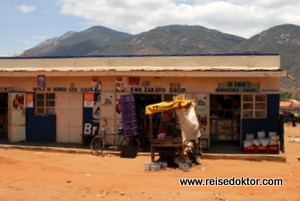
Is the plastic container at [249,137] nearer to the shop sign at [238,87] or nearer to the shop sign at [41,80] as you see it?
the shop sign at [238,87]

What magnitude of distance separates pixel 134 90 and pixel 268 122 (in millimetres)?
5355

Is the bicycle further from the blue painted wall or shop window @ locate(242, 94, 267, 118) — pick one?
shop window @ locate(242, 94, 267, 118)

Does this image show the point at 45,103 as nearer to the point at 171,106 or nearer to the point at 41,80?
the point at 41,80

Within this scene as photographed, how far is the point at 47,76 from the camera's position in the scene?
1277cm

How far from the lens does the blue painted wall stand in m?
11.2

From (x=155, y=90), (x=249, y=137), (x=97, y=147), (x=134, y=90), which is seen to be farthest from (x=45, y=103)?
(x=249, y=137)

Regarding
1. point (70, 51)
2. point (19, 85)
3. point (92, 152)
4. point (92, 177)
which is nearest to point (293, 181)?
point (92, 177)

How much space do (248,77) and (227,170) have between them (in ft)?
12.8

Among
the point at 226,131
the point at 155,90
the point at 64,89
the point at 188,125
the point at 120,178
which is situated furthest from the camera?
the point at 226,131

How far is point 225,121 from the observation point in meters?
13.3

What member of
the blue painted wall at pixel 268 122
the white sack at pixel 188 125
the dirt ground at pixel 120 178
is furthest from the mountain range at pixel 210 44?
the white sack at pixel 188 125

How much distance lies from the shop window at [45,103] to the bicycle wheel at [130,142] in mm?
3579

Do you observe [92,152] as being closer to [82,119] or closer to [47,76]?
[82,119]

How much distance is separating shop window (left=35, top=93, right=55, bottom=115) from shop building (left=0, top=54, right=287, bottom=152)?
0.08 ft
